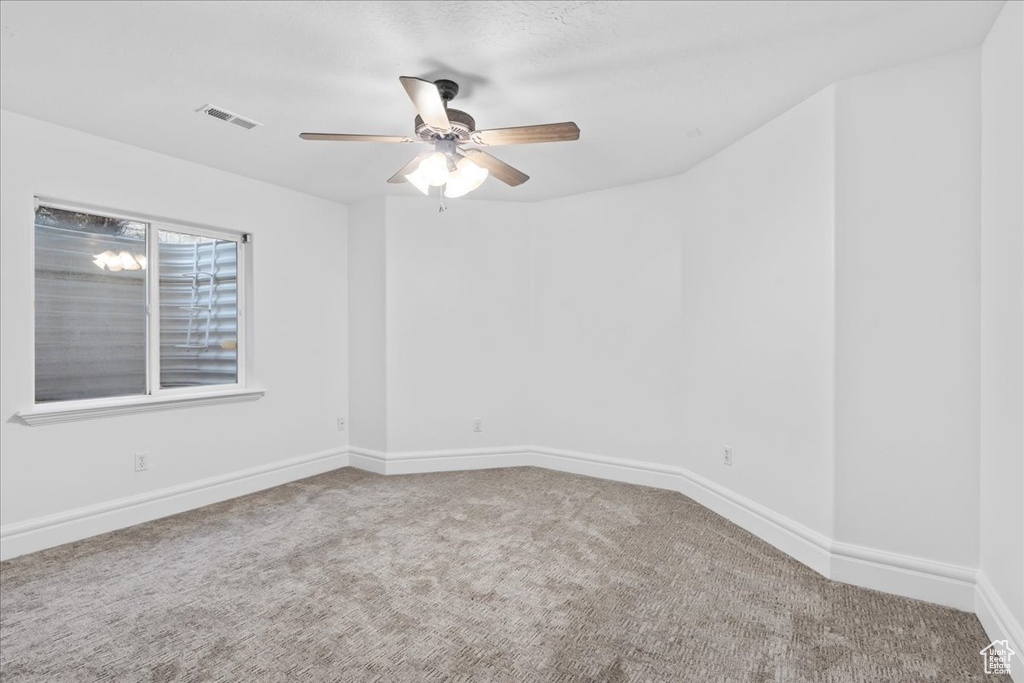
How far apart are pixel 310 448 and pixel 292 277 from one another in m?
1.51

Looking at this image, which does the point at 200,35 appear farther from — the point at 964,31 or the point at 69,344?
the point at 964,31

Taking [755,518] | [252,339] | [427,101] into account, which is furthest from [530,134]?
[252,339]

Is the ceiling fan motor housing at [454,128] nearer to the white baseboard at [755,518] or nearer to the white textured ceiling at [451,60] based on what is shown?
the white textured ceiling at [451,60]

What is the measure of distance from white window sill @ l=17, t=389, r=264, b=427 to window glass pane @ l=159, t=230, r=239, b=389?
0.70ft

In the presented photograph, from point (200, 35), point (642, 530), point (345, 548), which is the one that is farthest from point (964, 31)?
point (345, 548)

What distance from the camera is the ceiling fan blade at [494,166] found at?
8.34 feet

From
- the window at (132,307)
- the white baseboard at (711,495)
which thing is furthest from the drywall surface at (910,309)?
the window at (132,307)

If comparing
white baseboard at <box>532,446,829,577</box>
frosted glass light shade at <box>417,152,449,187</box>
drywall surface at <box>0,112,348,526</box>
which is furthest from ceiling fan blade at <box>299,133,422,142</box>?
white baseboard at <box>532,446,829,577</box>

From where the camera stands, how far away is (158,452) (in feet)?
10.8

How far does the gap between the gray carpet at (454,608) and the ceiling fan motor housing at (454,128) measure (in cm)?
223

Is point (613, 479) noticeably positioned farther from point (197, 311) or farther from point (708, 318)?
point (197, 311)

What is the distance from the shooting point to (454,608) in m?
2.16

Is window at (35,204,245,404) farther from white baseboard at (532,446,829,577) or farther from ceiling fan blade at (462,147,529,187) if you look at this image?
white baseboard at (532,446,829,577)

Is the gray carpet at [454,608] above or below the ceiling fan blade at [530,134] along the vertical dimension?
below
